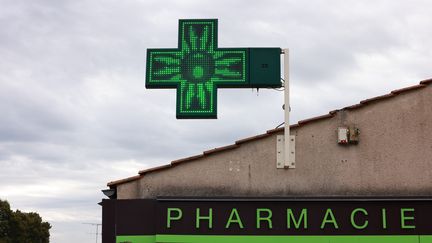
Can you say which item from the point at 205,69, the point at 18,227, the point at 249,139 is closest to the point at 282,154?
the point at 249,139

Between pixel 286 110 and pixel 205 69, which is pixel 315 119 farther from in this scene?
pixel 205 69

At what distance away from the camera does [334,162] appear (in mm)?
12188

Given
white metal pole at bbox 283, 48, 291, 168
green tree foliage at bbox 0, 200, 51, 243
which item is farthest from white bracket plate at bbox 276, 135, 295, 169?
green tree foliage at bbox 0, 200, 51, 243

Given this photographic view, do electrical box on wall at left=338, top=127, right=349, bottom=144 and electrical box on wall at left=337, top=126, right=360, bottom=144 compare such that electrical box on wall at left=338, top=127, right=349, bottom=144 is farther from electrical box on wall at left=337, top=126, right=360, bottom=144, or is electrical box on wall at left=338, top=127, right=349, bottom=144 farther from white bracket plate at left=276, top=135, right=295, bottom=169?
white bracket plate at left=276, top=135, right=295, bottom=169

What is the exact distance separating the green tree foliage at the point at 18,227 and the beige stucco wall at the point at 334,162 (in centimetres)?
4596

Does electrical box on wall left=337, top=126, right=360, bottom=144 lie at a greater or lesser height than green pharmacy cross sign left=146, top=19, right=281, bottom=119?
lesser

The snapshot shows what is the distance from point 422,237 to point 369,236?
3.20 ft

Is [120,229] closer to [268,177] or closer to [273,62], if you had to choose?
[268,177]

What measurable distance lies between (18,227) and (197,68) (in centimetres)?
4743

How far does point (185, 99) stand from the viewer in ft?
41.3

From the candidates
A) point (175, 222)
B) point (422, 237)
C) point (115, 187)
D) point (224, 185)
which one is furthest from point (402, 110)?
point (115, 187)

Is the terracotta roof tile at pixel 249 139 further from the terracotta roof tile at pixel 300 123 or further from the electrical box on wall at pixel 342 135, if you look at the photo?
the electrical box on wall at pixel 342 135

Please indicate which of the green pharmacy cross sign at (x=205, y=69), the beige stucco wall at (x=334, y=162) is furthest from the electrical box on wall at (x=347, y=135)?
the green pharmacy cross sign at (x=205, y=69)

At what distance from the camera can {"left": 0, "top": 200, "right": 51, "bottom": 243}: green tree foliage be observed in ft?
181
